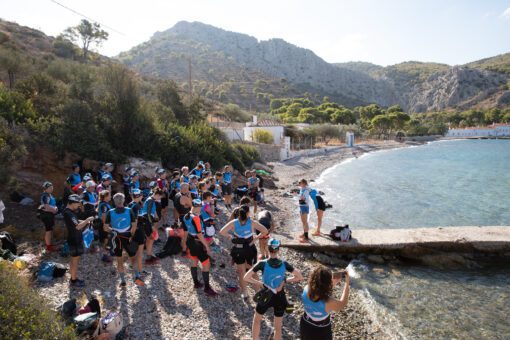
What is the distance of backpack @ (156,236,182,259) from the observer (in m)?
8.73

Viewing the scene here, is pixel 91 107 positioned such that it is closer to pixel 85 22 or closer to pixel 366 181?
pixel 366 181

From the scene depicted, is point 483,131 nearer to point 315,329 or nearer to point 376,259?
point 376,259

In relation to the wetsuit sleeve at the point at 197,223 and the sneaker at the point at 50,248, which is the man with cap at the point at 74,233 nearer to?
the sneaker at the point at 50,248

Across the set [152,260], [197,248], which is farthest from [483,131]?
[197,248]

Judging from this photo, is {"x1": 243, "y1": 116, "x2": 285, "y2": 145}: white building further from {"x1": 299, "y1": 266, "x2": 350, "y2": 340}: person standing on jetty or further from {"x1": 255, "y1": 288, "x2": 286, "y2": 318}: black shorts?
{"x1": 299, "y1": 266, "x2": 350, "y2": 340}: person standing on jetty

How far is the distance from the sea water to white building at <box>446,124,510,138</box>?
199ft

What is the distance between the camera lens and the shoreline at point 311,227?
6.98m

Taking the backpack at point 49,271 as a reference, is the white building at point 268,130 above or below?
above

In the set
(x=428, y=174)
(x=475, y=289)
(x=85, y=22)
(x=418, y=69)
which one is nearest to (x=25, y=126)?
(x=475, y=289)

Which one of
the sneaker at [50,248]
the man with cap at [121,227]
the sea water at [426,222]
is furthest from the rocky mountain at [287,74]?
the man with cap at [121,227]

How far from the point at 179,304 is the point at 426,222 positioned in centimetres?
1465

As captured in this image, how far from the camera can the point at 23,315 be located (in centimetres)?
397

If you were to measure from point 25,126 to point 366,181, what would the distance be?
989 inches

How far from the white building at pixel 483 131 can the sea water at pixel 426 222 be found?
199ft
